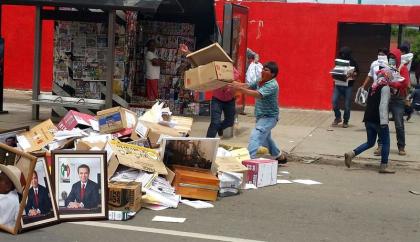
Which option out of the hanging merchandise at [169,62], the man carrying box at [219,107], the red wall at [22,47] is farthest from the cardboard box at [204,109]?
the red wall at [22,47]

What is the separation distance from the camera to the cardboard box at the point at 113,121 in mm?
8422

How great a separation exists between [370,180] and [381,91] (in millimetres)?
1417

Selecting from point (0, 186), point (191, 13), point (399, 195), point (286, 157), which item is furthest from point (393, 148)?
point (0, 186)

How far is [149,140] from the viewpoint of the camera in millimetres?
8219

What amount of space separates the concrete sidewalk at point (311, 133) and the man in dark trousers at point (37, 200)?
18.6 feet

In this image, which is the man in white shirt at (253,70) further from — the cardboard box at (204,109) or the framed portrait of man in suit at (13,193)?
the framed portrait of man in suit at (13,193)

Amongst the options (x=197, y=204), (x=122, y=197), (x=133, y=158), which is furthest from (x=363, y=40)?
(x=122, y=197)

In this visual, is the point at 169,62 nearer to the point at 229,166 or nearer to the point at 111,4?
the point at 111,4

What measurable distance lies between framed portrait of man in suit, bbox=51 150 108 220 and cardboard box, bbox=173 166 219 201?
116cm

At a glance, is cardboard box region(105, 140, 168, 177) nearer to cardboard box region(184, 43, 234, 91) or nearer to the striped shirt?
cardboard box region(184, 43, 234, 91)

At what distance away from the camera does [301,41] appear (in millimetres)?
17109

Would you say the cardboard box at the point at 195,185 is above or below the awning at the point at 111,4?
below

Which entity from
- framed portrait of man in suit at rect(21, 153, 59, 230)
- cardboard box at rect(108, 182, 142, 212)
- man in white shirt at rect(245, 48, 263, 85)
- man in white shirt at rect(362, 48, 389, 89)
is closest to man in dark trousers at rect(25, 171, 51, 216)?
framed portrait of man in suit at rect(21, 153, 59, 230)

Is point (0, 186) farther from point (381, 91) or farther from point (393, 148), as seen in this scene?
point (393, 148)
